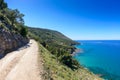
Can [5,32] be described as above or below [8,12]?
below

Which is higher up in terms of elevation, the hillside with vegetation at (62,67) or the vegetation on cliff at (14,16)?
the vegetation on cliff at (14,16)

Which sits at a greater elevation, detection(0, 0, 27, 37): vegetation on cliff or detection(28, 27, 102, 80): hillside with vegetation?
detection(0, 0, 27, 37): vegetation on cliff

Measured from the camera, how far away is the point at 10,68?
894 inches

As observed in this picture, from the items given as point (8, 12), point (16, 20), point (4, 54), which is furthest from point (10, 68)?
point (16, 20)

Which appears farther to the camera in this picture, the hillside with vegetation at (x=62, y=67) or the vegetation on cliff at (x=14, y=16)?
the vegetation on cliff at (x=14, y=16)

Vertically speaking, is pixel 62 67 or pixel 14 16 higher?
pixel 14 16

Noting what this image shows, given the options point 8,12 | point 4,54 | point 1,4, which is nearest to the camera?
point 4,54

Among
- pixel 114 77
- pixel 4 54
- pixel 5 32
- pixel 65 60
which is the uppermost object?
pixel 5 32

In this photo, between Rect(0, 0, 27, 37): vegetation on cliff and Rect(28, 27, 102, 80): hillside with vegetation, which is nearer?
Rect(28, 27, 102, 80): hillside with vegetation

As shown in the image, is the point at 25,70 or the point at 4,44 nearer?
the point at 25,70

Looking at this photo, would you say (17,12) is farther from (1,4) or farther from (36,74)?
(36,74)

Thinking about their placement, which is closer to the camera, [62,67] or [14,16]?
[62,67]

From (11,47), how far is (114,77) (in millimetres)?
39637

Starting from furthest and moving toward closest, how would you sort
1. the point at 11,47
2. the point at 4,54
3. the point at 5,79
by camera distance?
1. the point at 11,47
2. the point at 4,54
3. the point at 5,79
